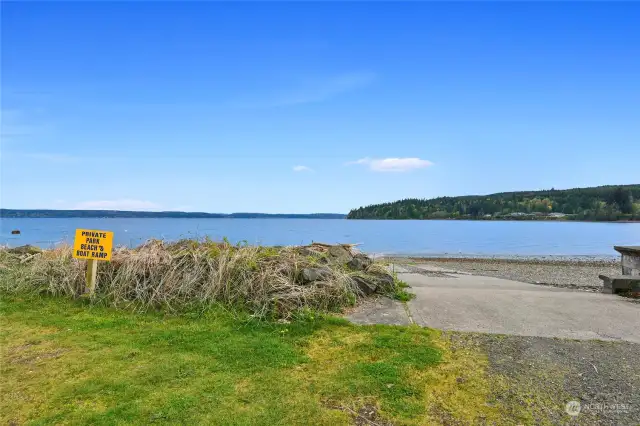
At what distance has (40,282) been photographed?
665 cm

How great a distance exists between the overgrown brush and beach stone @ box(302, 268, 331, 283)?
0.05m

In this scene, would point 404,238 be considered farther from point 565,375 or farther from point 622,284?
point 565,375

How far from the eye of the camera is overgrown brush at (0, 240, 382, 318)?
559cm

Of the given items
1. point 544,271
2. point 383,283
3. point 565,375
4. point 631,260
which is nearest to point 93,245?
point 383,283

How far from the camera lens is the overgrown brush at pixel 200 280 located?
559 centimetres

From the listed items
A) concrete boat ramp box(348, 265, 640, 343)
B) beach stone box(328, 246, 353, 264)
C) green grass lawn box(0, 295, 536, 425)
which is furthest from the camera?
beach stone box(328, 246, 353, 264)

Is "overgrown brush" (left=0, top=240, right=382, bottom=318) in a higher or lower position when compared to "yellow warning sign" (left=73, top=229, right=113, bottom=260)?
lower

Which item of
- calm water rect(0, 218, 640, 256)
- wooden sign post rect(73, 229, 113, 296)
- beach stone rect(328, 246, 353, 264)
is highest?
wooden sign post rect(73, 229, 113, 296)

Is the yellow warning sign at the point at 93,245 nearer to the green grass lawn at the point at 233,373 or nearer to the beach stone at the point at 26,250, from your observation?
the green grass lawn at the point at 233,373

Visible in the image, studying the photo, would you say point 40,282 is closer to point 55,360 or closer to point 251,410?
point 55,360

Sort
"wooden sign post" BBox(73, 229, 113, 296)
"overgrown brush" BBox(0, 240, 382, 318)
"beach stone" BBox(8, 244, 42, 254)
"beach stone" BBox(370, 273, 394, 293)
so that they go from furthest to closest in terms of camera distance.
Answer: "beach stone" BBox(8, 244, 42, 254)
"beach stone" BBox(370, 273, 394, 293)
"wooden sign post" BBox(73, 229, 113, 296)
"overgrown brush" BBox(0, 240, 382, 318)

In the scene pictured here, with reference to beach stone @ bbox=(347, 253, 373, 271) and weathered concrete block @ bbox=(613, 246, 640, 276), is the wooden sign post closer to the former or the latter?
beach stone @ bbox=(347, 253, 373, 271)

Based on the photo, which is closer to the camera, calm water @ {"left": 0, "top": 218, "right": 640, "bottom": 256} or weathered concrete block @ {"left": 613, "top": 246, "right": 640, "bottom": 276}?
weathered concrete block @ {"left": 613, "top": 246, "right": 640, "bottom": 276}

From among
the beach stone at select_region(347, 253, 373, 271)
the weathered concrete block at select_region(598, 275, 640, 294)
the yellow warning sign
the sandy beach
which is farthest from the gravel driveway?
the sandy beach
